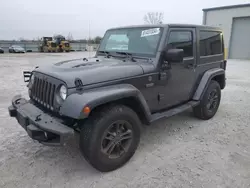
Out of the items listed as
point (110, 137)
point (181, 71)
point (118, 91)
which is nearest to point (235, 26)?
point (181, 71)

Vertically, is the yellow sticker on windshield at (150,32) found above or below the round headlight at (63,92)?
above

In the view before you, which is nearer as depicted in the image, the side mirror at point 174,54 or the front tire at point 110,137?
the front tire at point 110,137

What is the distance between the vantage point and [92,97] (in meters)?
2.35

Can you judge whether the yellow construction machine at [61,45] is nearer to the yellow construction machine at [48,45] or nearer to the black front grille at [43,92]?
the yellow construction machine at [48,45]

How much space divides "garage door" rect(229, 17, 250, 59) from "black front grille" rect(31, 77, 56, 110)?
22.6 meters

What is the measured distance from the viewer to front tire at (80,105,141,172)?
97.5 inches

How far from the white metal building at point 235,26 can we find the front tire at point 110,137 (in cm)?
2038

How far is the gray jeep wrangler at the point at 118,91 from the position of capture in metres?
2.45

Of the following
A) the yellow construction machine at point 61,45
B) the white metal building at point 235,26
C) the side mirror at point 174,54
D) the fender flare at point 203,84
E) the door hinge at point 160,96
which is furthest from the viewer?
the yellow construction machine at point 61,45

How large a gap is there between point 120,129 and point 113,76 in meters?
0.70

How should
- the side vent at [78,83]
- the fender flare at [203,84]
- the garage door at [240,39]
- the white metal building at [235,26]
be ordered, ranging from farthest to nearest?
1. the garage door at [240,39]
2. the white metal building at [235,26]
3. the fender flare at [203,84]
4. the side vent at [78,83]

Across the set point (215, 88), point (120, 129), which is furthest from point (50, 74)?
point (215, 88)

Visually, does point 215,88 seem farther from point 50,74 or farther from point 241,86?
point 241,86

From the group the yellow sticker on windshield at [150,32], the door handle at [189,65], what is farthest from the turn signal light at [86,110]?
the door handle at [189,65]
